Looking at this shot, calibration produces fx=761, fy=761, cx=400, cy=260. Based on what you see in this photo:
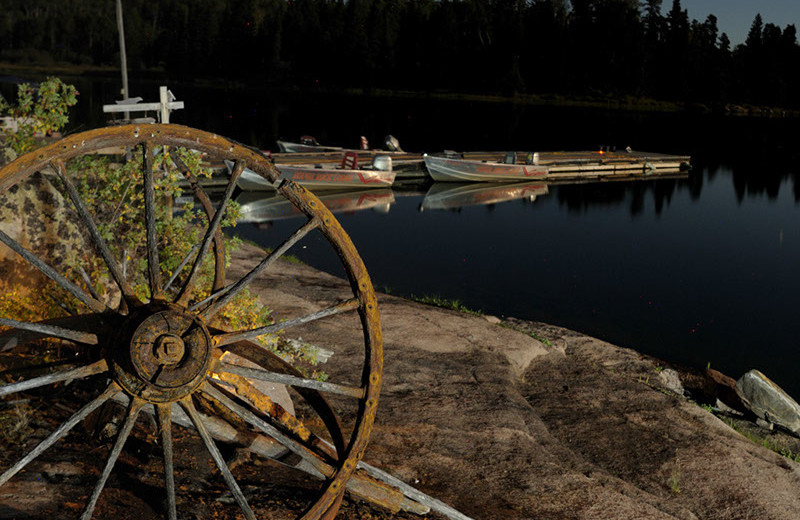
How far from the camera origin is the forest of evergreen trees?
410 feet

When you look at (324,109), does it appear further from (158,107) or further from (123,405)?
(123,405)

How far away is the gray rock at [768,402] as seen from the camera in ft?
49.1

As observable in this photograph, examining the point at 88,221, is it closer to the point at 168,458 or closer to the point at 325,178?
the point at 168,458

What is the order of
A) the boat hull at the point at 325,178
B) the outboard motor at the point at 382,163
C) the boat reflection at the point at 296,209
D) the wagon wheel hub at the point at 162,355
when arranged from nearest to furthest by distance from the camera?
the wagon wheel hub at the point at 162,355 → the boat reflection at the point at 296,209 → the boat hull at the point at 325,178 → the outboard motor at the point at 382,163

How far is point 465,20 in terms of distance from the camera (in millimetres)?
139375

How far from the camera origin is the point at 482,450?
30.6 ft

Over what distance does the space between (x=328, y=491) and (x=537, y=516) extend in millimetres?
2993

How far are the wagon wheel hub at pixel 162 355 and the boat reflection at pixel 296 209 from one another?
28.9m

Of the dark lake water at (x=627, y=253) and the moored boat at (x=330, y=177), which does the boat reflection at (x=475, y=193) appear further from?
the moored boat at (x=330, y=177)

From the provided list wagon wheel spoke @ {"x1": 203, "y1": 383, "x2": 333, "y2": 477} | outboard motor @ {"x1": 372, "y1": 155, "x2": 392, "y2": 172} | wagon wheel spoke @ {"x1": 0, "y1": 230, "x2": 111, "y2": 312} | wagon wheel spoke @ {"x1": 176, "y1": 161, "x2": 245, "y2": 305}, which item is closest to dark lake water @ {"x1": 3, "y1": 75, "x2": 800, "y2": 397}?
outboard motor @ {"x1": 372, "y1": 155, "x2": 392, "y2": 172}

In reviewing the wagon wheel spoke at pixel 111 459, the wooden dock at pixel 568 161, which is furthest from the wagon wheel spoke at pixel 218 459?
the wooden dock at pixel 568 161

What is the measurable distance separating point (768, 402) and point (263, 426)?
12.9m

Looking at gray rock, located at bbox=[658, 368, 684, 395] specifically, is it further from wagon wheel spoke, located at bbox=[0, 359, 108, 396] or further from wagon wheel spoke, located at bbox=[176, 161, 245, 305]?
wagon wheel spoke, located at bbox=[0, 359, 108, 396]

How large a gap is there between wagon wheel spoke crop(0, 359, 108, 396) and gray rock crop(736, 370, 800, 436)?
13.7 m
